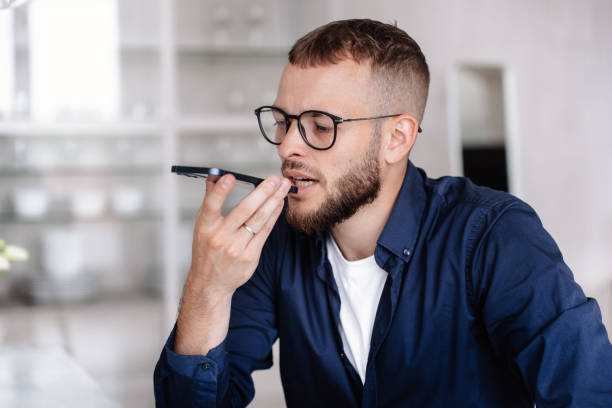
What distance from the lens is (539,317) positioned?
0.95m

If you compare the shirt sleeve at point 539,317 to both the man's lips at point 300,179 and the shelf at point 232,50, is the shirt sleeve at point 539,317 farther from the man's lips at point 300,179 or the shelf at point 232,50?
the shelf at point 232,50

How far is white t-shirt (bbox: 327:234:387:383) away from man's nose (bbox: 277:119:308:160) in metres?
0.26

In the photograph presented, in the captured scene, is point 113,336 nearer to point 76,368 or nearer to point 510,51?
point 76,368

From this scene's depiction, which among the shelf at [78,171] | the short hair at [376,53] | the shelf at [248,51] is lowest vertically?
the shelf at [78,171]

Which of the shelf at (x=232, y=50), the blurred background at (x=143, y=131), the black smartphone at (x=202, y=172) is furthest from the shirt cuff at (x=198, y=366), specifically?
the shelf at (x=232, y=50)

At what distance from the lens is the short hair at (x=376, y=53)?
118 centimetres

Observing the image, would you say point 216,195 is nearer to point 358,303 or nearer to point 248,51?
point 358,303

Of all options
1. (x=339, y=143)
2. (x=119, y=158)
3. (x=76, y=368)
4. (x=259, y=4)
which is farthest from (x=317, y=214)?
(x=259, y=4)

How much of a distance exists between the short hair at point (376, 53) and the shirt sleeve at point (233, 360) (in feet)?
1.37

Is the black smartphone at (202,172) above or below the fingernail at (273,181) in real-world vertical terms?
above

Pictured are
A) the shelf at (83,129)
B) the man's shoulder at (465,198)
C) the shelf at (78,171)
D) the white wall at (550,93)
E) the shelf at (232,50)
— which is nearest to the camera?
the man's shoulder at (465,198)

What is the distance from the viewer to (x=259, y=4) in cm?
329

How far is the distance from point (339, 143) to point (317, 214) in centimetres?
15

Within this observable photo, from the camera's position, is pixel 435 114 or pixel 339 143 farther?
pixel 435 114
